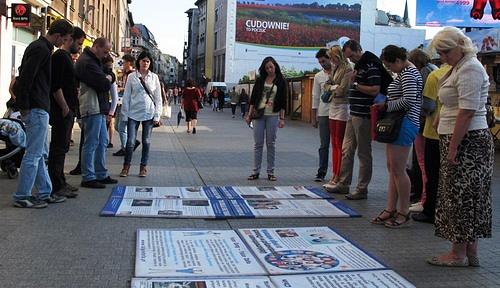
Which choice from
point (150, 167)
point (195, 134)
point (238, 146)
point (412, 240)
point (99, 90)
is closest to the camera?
point (412, 240)

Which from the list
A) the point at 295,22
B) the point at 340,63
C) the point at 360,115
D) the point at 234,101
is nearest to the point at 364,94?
the point at 360,115

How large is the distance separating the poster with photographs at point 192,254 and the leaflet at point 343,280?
274 mm

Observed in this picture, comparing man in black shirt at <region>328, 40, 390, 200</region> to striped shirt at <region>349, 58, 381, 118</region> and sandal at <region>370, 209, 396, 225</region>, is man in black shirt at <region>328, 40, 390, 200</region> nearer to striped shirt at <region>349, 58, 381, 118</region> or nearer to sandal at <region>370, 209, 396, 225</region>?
striped shirt at <region>349, 58, 381, 118</region>

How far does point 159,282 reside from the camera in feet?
14.1

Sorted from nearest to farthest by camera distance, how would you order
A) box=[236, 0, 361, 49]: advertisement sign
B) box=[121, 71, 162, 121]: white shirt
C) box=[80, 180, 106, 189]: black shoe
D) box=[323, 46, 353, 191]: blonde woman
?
box=[80, 180, 106, 189]: black shoe
box=[323, 46, 353, 191]: blonde woman
box=[121, 71, 162, 121]: white shirt
box=[236, 0, 361, 49]: advertisement sign

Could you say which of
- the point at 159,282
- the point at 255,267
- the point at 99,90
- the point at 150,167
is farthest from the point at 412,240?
the point at 150,167

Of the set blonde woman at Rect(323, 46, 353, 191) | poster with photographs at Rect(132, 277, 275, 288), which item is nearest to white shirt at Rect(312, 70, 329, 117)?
blonde woman at Rect(323, 46, 353, 191)

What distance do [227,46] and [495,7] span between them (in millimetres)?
52890

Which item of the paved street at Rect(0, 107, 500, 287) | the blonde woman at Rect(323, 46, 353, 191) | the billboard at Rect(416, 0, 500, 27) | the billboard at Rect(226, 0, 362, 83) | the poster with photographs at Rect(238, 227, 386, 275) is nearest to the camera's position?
the paved street at Rect(0, 107, 500, 287)

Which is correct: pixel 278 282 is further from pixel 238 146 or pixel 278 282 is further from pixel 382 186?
pixel 238 146

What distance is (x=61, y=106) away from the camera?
6.98 metres

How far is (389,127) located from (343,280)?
2.15 m

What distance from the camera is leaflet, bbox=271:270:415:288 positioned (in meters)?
4.33

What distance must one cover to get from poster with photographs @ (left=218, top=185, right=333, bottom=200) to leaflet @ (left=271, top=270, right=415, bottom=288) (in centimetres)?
321
